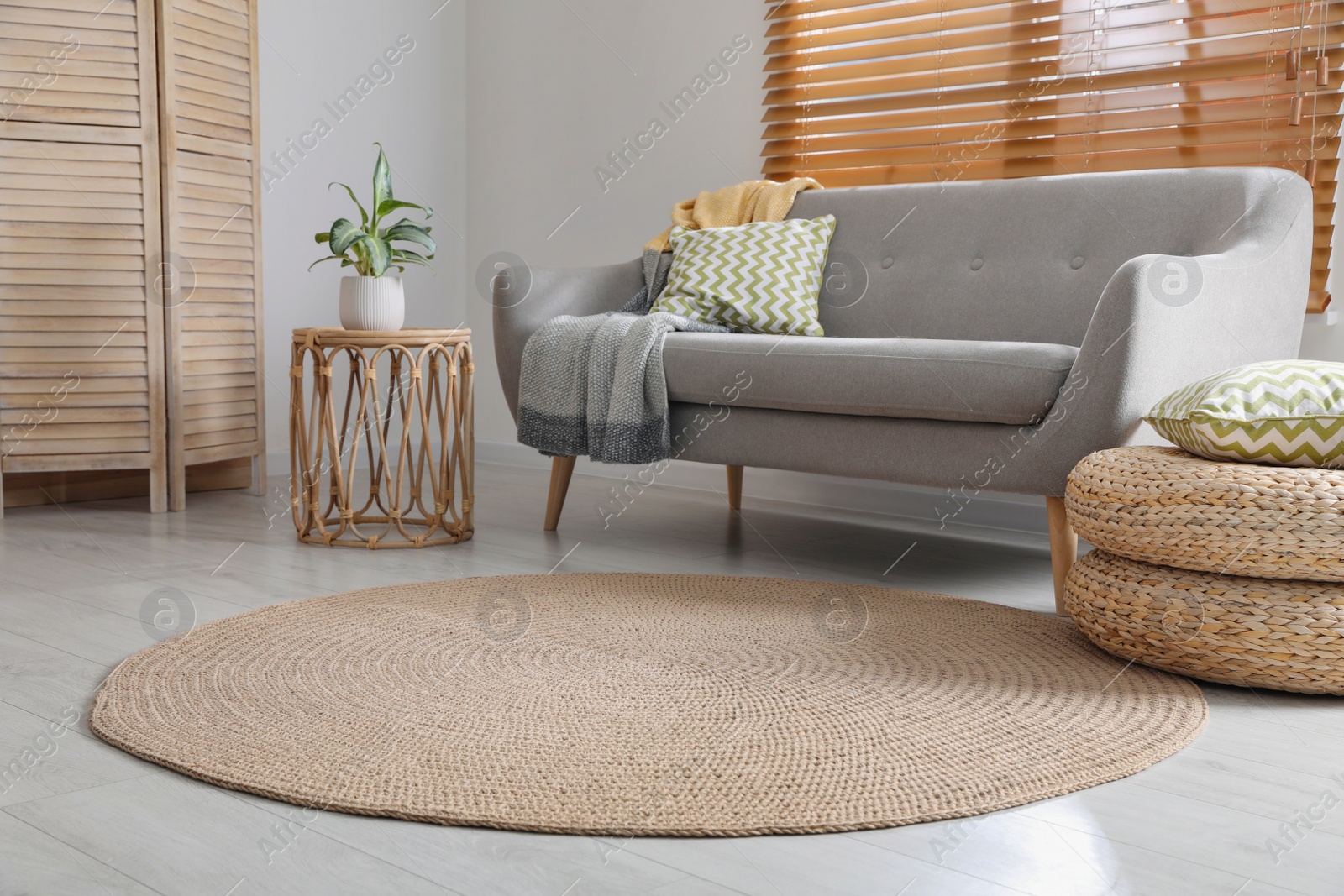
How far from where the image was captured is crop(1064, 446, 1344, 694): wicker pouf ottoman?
1590mm

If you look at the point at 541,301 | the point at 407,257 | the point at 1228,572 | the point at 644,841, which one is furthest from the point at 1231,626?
the point at 407,257

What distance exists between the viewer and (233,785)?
4.13 ft

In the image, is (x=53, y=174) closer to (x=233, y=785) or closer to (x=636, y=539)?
(x=636, y=539)

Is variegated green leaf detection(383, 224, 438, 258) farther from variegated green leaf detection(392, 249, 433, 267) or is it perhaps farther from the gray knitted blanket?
the gray knitted blanket

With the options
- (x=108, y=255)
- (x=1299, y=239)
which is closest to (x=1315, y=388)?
(x=1299, y=239)

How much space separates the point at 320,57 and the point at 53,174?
1.14 m

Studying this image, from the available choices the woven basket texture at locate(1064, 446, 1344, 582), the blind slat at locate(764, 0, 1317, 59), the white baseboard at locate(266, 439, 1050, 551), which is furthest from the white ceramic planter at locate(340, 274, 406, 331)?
the woven basket texture at locate(1064, 446, 1344, 582)

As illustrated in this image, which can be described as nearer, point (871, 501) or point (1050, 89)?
point (1050, 89)

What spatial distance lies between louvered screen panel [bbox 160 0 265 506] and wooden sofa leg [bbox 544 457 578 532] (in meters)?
1.00

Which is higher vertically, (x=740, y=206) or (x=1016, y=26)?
(x=1016, y=26)

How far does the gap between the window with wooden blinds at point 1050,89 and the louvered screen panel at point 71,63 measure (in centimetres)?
171

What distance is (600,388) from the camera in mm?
2639

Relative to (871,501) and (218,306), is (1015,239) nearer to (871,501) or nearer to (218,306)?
(871,501)

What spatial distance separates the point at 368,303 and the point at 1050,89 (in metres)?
1.72
